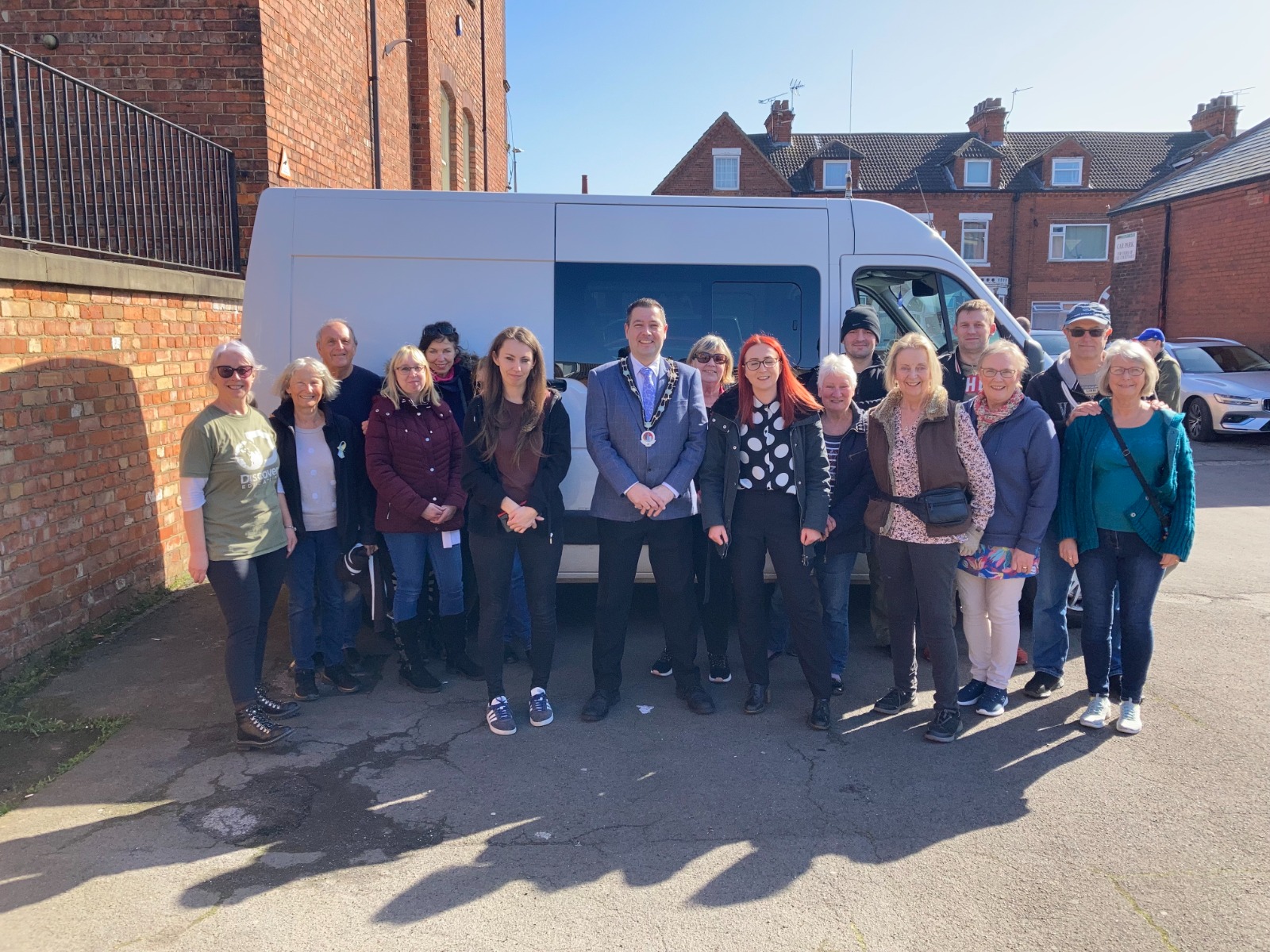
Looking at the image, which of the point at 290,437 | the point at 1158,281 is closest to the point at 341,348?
the point at 290,437

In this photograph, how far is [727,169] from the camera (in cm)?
3725

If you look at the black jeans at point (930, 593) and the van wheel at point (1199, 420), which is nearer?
the black jeans at point (930, 593)

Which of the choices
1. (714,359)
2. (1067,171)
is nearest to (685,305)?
(714,359)

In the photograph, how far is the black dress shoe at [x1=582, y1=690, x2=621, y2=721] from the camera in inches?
169

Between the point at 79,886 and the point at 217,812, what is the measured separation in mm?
534

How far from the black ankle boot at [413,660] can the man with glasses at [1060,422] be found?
3146 millimetres

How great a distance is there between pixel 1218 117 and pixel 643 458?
3805 centimetres

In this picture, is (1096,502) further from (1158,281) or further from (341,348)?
(1158,281)

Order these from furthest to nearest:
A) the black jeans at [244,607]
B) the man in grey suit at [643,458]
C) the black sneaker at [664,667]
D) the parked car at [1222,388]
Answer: the parked car at [1222,388] → the black sneaker at [664,667] → the man in grey suit at [643,458] → the black jeans at [244,607]

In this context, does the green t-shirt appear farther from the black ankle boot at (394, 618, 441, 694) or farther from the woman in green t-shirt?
the black ankle boot at (394, 618, 441, 694)

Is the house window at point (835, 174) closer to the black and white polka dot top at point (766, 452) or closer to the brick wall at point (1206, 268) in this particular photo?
the brick wall at point (1206, 268)

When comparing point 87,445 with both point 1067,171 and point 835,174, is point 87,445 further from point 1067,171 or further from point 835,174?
point 1067,171

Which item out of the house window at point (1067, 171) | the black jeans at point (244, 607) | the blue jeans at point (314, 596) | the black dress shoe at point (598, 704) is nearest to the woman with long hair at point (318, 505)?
the blue jeans at point (314, 596)

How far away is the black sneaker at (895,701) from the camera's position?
4.39 m
